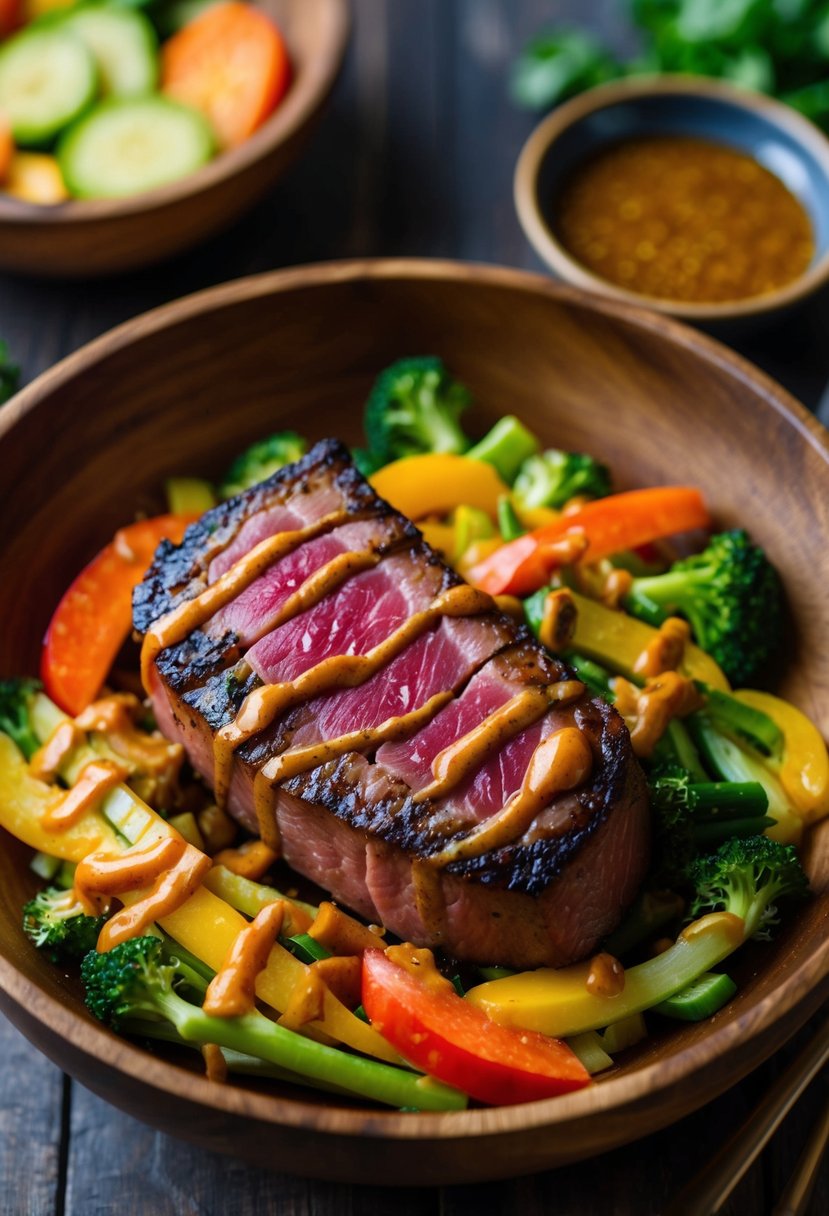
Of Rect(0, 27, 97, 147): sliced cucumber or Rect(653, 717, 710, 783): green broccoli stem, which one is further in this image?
Rect(0, 27, 97, 147): sliced cucumber

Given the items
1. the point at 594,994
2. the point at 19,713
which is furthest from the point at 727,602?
the point at 19,713

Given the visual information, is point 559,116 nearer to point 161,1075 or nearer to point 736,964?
point 736,964

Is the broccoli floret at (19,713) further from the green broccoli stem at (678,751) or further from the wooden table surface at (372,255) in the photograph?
the green broccoli stem at (678,751)

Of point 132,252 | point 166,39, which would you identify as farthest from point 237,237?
point 166,39

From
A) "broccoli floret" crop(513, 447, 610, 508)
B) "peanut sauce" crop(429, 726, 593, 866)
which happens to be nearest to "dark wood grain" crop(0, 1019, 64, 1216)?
"peanut sauce" crop(429, 726, 593, 866)

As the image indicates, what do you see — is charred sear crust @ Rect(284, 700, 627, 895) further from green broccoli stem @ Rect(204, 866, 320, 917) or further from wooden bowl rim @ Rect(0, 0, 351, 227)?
wooden bowl rim @ Rect(0, 0, 351, 227)

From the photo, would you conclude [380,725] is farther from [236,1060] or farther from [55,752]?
[55,752]

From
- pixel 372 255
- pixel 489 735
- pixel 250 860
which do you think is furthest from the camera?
pixel 372 255
